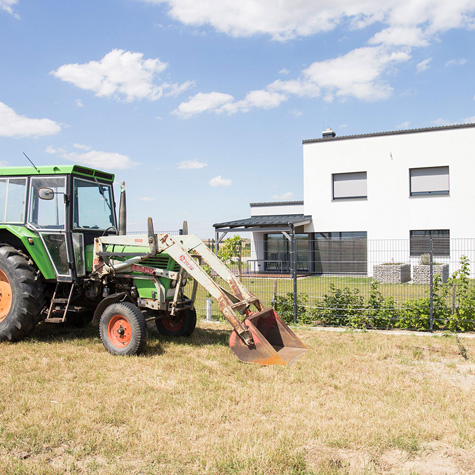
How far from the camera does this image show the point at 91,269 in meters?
7.38

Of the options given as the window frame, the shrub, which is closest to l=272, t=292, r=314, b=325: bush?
the shrub

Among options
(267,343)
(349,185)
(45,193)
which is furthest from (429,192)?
(45,193)

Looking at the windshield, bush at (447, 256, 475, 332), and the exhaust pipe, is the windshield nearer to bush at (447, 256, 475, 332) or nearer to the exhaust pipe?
the exhaust pipe

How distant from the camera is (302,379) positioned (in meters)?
5.48

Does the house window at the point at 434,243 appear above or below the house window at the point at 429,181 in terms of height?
below

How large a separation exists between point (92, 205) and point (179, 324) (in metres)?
2.40

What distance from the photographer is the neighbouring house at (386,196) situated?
20.6 meters

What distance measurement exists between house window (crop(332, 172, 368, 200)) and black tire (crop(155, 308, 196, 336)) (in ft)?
54.4

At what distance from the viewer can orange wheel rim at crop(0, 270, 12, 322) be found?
721 centimetres

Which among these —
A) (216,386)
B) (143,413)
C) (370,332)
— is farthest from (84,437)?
(370,332)

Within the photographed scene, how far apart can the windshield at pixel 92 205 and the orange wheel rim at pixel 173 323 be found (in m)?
1.84

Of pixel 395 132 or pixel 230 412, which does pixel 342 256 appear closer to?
pixel 395 132

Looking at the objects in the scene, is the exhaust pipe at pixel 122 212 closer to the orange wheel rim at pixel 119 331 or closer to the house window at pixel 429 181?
the orange wheel rim at pixel 119 331

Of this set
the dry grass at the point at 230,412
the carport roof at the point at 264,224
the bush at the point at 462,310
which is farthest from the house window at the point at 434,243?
the dry grass at the point at 230,412
